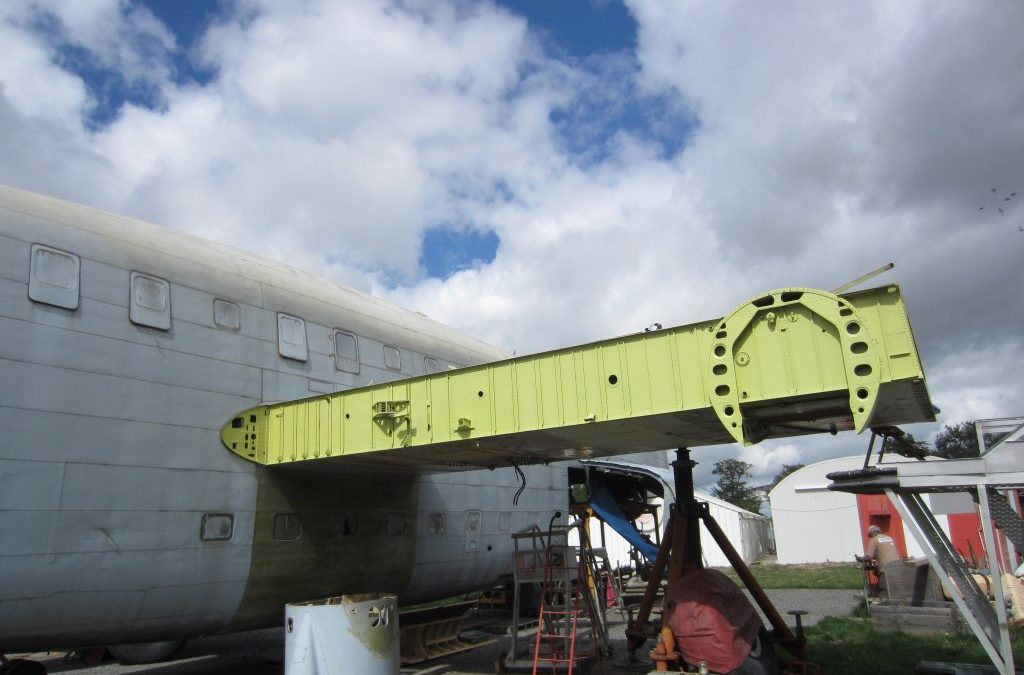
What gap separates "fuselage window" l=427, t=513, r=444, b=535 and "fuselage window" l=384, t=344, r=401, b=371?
323 centimetres

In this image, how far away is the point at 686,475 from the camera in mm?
13195

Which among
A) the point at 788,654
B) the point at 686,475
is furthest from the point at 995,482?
the point at 788,654

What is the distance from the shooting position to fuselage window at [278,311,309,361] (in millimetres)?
13172

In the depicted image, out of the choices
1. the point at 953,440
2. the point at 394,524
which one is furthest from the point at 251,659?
the point at 953,440

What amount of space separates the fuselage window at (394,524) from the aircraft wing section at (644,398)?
5.97 ft

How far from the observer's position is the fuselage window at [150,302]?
11078 mm

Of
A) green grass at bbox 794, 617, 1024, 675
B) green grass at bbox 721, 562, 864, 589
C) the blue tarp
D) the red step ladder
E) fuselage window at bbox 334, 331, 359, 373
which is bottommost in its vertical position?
green grass at bbox 721, 562, 864, 589

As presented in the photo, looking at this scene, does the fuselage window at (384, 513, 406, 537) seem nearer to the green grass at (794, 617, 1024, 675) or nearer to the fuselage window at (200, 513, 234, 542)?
the fuselage window at (200, 513, 234, 542)

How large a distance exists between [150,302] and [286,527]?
4311mm

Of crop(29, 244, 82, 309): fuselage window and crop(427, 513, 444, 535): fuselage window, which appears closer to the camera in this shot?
crop(29, 244, 82, 309): fuselage window

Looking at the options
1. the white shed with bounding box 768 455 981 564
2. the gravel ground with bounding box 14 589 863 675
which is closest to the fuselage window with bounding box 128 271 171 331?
the gravel ground with bounding box 14 589 863 675

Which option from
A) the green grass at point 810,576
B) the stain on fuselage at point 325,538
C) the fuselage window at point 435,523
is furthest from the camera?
the green grass at point 810,576

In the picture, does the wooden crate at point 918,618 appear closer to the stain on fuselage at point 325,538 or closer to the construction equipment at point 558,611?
the construction equipment at point 558,611

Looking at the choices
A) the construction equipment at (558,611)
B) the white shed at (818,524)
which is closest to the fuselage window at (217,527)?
the construction equipment at (558,611)
